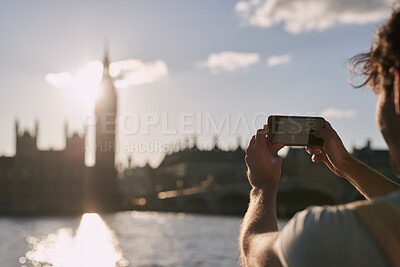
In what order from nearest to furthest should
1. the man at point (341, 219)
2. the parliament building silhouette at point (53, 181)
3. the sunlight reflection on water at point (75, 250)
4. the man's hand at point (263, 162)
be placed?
the man at point (341, 219) < the man's hand at point (263, 162) < the sunlight reflection on water at point (75, 250) < the parliament building silhouette at point (53, 181)

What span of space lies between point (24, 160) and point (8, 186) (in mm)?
3656

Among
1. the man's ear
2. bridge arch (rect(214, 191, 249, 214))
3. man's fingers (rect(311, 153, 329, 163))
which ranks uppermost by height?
the man's ear

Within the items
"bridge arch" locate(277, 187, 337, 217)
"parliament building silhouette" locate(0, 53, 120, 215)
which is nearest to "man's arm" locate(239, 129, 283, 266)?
"bridge arch" locate(277, 187, 337, 217)

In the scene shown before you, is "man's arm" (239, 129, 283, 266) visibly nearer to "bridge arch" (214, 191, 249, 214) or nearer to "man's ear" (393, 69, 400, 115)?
"man's ear" (393, 69, 400, 115)

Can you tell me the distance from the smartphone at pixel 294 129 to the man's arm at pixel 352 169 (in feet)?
0.07

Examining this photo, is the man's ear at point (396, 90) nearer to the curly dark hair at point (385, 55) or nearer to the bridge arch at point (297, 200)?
the curly dark hair at point (385, 55)

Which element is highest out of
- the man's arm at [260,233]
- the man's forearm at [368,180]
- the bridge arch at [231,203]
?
the man's forearm at [368,180]

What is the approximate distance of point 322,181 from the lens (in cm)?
4606

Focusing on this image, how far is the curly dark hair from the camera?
1.10 meters

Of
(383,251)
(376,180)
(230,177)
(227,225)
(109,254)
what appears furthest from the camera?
(230,177)

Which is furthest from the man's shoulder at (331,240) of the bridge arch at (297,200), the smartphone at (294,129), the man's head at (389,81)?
the bridge arch at (297,200)

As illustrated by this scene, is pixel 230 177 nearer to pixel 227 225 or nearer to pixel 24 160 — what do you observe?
pixel 24 160

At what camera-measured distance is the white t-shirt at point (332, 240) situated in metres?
0.98

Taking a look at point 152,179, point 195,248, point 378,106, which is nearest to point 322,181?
point 195,248
